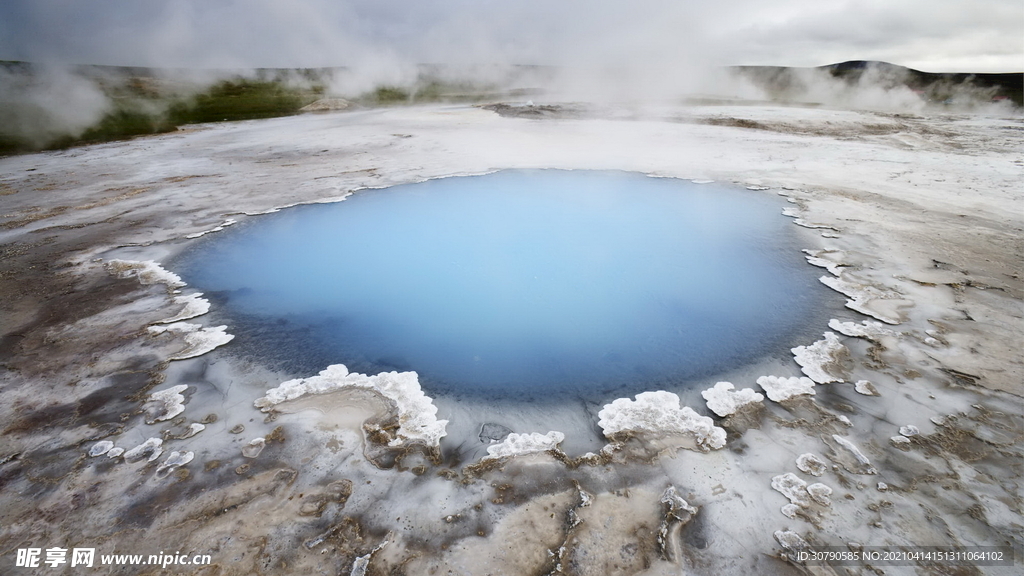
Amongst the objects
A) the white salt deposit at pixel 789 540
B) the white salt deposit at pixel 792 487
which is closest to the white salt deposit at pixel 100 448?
the white salt deposit at pixel 789 540

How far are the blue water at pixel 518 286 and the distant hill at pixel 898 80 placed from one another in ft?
98.2

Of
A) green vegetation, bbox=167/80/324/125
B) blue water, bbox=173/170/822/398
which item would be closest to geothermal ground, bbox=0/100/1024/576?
blue water, bbox=173/170/822/398

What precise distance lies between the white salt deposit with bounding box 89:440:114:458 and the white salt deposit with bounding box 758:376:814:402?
493 cm

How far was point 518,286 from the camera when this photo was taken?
542 cm

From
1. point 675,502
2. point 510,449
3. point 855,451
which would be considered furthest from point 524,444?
point 855,451

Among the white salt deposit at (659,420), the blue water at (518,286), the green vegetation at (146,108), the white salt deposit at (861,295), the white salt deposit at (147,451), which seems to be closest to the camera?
the white salt deposit at (147,451)

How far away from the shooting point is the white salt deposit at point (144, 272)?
5.39 meters

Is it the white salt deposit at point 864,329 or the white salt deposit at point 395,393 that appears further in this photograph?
the white salt deposit at point 864,329

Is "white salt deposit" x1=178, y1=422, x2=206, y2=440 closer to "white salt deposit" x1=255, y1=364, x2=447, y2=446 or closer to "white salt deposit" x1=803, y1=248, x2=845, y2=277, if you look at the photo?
"white salt deposit" x1=255, y1=364, x2=447, y2=446

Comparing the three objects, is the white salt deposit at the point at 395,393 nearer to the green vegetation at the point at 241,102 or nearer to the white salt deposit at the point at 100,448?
the white salt deposit at the point at 100,448

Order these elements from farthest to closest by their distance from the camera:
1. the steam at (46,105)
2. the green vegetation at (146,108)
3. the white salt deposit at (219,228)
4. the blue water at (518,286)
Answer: the steam at (46,105)
the green vegetation at (146,108)
the white salt deposit at (219,228)
the blue water at (518,286)

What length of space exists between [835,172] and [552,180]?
6.28 metres

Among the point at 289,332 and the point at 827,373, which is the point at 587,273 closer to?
the point at 827,373

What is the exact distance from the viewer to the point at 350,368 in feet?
12.9
